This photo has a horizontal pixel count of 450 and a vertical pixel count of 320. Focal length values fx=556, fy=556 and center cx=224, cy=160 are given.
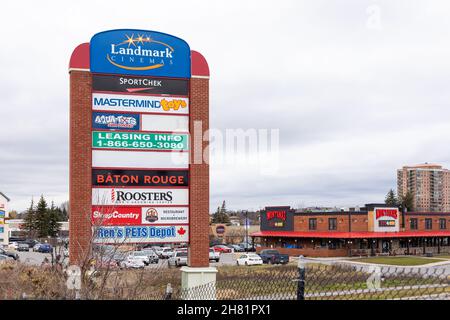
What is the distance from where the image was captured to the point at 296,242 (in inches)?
2749

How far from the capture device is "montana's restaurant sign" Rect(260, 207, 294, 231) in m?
70.2

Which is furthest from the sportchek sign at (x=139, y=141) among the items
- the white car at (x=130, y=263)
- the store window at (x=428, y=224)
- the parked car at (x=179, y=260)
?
the store window at (x=428, y=224)

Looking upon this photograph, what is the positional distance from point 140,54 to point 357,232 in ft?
164

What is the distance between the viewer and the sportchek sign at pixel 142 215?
1872 cm

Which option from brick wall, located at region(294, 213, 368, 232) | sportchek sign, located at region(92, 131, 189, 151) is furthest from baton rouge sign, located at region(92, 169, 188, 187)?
brick wall, located at region(294, 213, 368, 232)

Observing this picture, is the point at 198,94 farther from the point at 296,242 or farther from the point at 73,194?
the point at 296,242

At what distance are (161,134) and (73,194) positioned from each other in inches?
140

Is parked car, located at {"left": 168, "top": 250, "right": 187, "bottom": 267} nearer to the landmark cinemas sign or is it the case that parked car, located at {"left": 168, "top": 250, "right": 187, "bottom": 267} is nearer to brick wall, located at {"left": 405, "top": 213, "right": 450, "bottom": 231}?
the landmark cinemas sign

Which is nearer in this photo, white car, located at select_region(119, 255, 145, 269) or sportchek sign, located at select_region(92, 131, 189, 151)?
white car, located at select_region(119, 255, 145, 269)

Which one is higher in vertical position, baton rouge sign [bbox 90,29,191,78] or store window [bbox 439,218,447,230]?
baton rouge sign [bbox 90,29,191,78]

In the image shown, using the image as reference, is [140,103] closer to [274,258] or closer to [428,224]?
[274,258]

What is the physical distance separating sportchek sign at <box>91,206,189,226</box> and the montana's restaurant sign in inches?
2030

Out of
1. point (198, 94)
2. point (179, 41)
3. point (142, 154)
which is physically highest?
point (179, 41)
